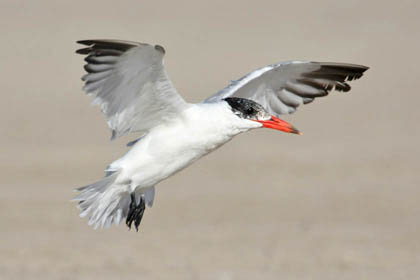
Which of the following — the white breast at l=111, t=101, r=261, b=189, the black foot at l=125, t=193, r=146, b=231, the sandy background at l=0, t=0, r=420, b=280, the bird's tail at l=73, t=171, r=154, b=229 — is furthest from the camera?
the sandy background at l=0, t=0, r=420, b=280

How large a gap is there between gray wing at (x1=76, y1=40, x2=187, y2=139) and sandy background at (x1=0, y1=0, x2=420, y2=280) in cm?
344

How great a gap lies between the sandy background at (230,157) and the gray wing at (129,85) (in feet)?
11.3

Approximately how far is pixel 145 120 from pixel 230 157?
9661 mm

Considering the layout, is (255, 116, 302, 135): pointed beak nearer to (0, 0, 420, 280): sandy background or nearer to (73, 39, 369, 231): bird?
(73, 39, 369, 231): bird

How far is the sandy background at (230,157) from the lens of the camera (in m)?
13.7

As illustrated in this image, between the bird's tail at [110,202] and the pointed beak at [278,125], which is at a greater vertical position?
the pointed beak at [278,125]

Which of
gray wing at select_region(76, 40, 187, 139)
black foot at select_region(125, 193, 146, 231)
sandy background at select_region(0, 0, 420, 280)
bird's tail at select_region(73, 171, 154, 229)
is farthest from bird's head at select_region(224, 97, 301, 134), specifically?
sandy background at select_region(0, 0, 420, 280)

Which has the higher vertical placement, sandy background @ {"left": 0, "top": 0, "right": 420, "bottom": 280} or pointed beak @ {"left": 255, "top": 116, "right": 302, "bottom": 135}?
sandy background @ {"left": 0, "top": 0, "right": 420, "bottom": 280}

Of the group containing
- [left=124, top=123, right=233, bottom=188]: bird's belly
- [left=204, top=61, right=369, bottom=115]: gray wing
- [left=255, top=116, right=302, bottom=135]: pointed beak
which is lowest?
[left=124, top=123, right=233, bottom=188]: bird's belly

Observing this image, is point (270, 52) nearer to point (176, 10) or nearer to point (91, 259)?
point (176, 10)

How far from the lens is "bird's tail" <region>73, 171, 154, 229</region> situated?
9703 mm

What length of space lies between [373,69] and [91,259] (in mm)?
13704

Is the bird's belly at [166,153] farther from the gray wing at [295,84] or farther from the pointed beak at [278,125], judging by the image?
the gray wing at [295,84]

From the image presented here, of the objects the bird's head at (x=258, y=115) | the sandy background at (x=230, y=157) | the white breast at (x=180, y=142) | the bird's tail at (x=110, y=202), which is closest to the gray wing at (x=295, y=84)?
the white breast at (x=180, y=142)
